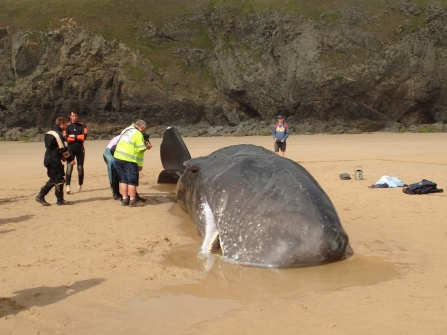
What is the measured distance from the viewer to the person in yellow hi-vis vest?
37.1ft

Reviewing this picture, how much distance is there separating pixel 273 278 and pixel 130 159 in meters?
5.34

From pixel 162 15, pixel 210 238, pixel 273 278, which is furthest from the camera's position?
pixel 162 15

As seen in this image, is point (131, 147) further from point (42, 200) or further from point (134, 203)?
point (42, 200)

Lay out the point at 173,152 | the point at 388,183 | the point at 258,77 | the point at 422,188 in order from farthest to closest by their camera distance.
A: 1. the point at 258,77
2. the point at 388,183
3. the point at 173,152
4. the point at 422,188

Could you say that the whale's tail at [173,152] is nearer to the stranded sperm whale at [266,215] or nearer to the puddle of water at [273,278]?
the stranded sperm whale at [266,215]

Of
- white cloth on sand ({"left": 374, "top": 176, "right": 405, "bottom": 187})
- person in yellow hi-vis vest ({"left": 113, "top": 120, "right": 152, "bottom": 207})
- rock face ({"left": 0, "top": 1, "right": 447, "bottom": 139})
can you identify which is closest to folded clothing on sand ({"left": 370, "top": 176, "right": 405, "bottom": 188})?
white cloth on sand ({"left": 374, "top": 176, "right": 405, "bottom": 187})

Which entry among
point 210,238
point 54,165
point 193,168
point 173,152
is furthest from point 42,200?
point 210,238

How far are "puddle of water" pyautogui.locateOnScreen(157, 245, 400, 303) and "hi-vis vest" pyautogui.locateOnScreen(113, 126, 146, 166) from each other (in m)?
4.08

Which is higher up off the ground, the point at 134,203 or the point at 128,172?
the point at 128,172

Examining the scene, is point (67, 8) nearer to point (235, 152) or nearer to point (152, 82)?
point (152, 82)

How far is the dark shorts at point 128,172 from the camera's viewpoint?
11251mm

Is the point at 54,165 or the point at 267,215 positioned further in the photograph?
the point at 54,165

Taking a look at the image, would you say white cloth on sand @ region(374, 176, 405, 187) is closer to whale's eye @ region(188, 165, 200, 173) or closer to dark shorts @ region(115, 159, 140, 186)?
whale's eye @ region(188, 165, 200, 173)

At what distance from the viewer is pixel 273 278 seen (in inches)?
264
